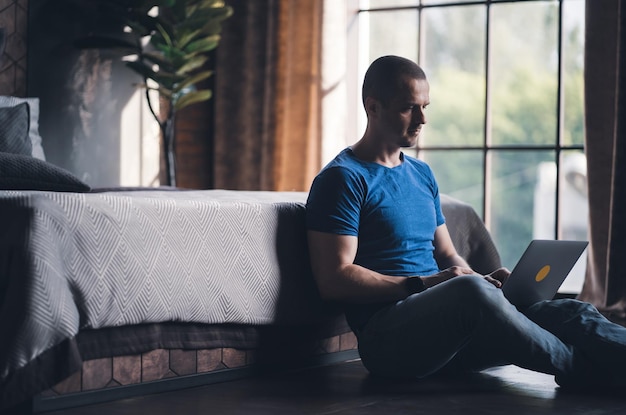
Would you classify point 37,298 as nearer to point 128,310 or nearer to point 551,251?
point 128,310

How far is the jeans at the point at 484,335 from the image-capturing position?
91.2 inches

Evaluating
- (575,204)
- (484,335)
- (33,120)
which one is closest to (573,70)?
(575,204)

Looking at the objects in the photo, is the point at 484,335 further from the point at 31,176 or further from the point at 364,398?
the point at 31,176

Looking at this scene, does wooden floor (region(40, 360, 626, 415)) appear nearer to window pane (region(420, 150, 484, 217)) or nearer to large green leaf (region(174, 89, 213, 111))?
large green leaf (region(174, 89, 213, 111))

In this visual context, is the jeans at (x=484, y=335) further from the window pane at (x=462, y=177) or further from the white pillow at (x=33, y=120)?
the window pane at (x=462, y=177)

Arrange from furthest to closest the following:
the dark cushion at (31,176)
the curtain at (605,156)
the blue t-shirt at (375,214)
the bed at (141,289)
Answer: the curtain at (605,156) → the blue t-shirt at (375,214) → the dark cushion at (31,176) → the bed at (141,289)

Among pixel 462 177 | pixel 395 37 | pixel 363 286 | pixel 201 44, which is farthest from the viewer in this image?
pixel 462 177

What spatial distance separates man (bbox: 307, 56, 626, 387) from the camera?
2.34 meters

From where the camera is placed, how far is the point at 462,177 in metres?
22.6

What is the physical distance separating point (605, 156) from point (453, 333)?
8.02 ft

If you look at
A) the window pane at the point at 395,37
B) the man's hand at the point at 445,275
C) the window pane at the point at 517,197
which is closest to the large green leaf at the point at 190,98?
the man's hand at the point at 445,275

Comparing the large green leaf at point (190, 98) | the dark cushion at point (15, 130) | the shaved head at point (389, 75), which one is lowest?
the dark cushion at point (15, 130)

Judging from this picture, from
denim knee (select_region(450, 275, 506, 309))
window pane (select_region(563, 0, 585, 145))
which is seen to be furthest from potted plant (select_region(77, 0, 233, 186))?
window pane (select_region(563, 0, 585, 145))

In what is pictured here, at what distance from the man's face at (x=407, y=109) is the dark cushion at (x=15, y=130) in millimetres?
1308
